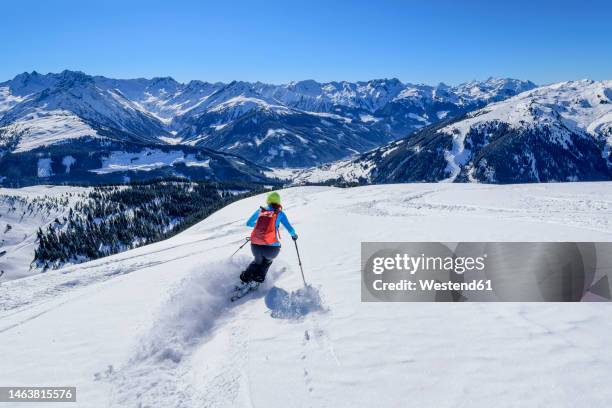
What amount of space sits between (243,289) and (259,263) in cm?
100

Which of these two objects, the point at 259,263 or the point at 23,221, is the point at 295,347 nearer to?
the point at 259,263

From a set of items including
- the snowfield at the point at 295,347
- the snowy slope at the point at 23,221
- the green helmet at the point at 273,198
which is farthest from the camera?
the snowy slope at the point at 23,221

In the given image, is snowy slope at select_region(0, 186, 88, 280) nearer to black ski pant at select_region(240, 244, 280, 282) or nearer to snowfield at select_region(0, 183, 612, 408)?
snowfield at select_region(0, 183, 612, 408)

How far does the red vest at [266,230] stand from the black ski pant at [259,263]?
19 cm

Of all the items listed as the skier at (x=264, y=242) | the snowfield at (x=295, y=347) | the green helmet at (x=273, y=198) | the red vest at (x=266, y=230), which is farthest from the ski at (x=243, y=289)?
the green helmet at (x=273, y=198)

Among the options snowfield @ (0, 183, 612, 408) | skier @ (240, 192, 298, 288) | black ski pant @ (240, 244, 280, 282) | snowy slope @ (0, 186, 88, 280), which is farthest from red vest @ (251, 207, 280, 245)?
snowy slope @ (0, 186, 88, 280)

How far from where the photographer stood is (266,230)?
1138 centimetres

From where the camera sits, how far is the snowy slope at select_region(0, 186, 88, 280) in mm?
118188

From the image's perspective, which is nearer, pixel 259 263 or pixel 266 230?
pixel 266 230

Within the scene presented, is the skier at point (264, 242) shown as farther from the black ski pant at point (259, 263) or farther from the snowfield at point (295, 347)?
the snowfield at point (295, 347)

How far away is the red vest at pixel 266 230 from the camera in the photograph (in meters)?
11.4

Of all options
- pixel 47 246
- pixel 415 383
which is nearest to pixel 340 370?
pixel 415 383

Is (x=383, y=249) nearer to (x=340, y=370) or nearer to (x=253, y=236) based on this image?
(x=253, y=236)

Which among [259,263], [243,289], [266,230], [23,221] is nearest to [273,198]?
[266,230]
